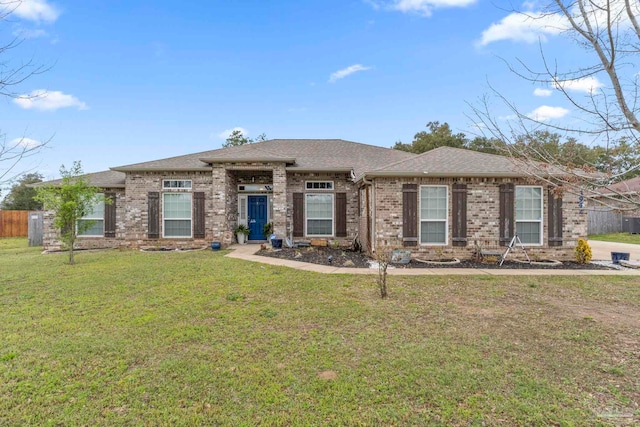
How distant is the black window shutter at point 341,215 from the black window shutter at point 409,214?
350 centimetres

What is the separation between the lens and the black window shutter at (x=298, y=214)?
13.2 metres

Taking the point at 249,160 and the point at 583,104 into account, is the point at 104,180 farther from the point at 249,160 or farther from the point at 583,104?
the point at 583,104

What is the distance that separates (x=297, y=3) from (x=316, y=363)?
12582 mm

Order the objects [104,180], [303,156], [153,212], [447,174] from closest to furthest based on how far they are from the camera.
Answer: [447,174] → [153,212] → [104,180] → [303,156]

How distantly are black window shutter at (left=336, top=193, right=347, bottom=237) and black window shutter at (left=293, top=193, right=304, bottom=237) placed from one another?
147 cm

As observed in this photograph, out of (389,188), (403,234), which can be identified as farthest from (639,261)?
(389,188)

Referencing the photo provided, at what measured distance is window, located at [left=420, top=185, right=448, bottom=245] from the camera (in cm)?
1013

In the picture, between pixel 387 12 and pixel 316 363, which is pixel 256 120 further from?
pixel 316 363

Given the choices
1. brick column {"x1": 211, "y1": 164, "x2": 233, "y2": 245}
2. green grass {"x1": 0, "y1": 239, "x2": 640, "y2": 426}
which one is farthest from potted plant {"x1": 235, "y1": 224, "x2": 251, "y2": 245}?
green grass {"x1": 0, "y1": 239, "x2": 640, "y2": 426}

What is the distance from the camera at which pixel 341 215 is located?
13.1 meters

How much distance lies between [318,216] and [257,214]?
2.89 meters

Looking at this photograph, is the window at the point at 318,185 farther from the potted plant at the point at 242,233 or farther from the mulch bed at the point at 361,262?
the potted plant at the point at 242,233

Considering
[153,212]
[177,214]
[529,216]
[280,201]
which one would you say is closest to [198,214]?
[177,214]

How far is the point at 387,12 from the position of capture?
35.7 ft
